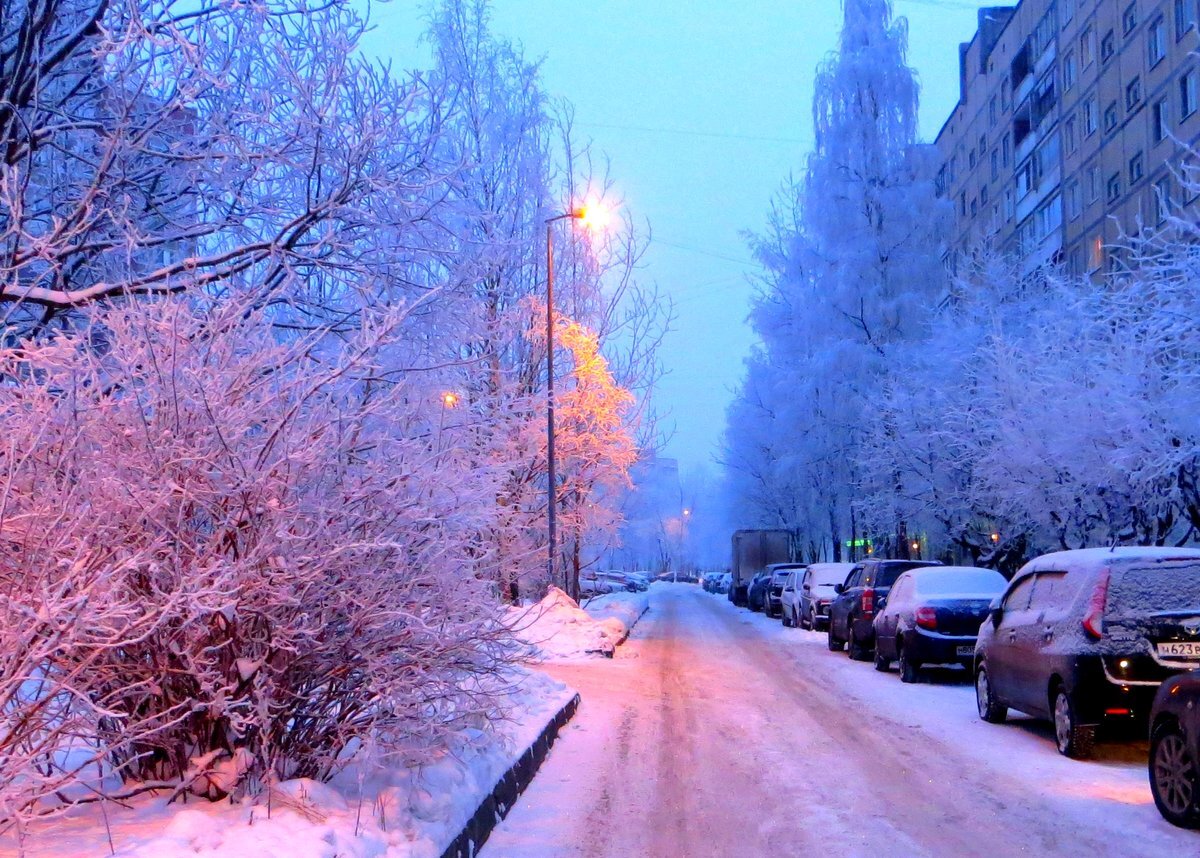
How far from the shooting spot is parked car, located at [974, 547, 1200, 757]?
9438 millimetres

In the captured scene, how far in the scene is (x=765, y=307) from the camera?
132 feet

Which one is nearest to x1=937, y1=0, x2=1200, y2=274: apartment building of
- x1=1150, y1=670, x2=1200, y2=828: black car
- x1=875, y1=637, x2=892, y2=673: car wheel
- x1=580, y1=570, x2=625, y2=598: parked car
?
x1=875, y1=637, x2=892, y2=673: car wheel

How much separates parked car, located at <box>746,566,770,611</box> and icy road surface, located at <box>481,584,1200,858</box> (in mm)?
26495

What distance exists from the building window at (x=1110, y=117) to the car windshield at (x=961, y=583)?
24798 millimetres

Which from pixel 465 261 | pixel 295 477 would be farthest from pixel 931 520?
pixel 295 477

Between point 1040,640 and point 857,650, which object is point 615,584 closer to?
point 857,650

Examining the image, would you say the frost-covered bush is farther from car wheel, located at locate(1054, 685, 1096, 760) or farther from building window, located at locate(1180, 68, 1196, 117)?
building window, located at locate(1180, 68, 1196, 117)

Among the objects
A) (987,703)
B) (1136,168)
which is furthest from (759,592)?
(987,703)

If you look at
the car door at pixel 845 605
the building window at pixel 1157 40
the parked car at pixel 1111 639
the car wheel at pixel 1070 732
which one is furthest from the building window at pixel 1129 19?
the car wheel at pixel 1070 732

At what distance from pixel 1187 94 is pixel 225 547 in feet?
105

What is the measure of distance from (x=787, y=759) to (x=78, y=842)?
6.42 m

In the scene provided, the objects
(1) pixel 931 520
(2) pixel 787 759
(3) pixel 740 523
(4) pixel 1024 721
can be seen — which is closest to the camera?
(2) pixel 787 759

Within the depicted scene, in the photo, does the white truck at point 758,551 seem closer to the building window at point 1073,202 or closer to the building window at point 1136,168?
the building window at point 1073,202

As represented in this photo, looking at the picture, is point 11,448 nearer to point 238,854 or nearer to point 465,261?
Result: point 238,854
